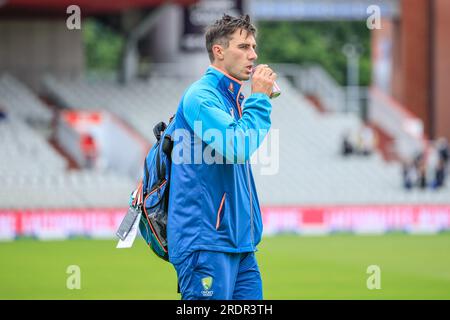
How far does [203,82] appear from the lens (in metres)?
6.55

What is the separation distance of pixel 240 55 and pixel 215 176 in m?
0.76

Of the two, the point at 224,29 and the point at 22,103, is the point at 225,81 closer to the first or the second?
the point at 224,29

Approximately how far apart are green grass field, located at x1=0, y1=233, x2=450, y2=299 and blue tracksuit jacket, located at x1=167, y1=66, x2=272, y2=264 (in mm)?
7665

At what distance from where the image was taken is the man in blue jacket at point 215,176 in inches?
248

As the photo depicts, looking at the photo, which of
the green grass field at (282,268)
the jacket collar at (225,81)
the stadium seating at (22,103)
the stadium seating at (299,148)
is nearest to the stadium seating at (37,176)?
the stadium seating at (22,103)

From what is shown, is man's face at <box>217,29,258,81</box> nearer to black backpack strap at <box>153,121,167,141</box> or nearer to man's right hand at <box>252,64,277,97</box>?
man's right hand at <box>252,64,277,97</box>

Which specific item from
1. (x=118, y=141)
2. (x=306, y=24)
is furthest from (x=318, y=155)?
(x=306, y=24)

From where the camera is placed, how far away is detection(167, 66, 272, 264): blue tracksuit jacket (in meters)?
6.30

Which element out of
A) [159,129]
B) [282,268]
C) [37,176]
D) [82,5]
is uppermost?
[82,5]

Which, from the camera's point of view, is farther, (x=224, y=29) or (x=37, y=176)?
(x=37, y=176)

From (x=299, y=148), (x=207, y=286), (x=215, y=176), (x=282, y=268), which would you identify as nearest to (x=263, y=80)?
(x=215, y=176)

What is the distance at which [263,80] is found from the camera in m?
6.44

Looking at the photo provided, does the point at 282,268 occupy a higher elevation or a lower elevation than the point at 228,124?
lower

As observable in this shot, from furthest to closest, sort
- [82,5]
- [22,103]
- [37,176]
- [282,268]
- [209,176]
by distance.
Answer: [22,103]
[82,5]
[37,176]
[282,268]
[209,176]
